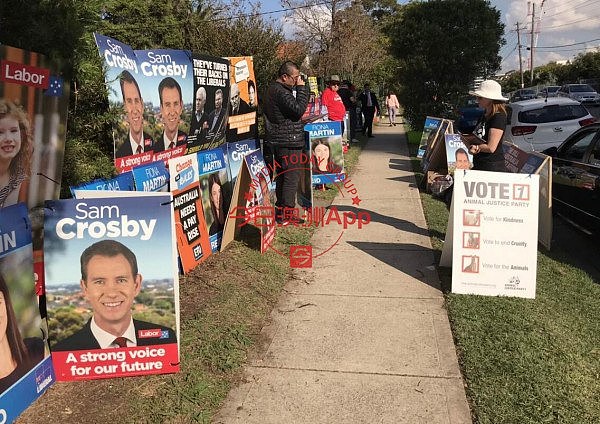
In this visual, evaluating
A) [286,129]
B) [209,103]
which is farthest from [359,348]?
[209,103]

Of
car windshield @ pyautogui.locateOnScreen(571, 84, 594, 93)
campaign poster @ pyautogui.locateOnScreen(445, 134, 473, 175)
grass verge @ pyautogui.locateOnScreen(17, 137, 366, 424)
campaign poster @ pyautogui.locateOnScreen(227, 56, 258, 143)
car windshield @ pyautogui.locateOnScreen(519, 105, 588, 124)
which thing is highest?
car windshield @ pyautogui.locateOnScreen(571, 84, 594, 93)

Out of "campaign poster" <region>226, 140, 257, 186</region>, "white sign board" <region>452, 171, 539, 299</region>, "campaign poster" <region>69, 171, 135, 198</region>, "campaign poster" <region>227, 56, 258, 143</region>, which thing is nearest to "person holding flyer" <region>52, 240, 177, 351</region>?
"campaign poster" <region>69, 171, 135, 198</region>

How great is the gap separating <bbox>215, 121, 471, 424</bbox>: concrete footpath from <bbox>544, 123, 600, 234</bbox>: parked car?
5.77 feet

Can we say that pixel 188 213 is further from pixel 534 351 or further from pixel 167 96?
pixel 534 351

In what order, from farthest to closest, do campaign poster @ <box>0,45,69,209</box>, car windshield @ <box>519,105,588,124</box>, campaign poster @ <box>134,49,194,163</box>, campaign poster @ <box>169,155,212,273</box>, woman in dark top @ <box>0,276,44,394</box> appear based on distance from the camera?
car windshield @ <box>519,105,588,124</box>
campaign poster @ <box>134,49,194,163</box>
campaign poster @ <box>169,155,212,273</box>
campaign poster @ <box>0,45,69,209</box>
woman in dark top @ <box>0,276,44,394</box>

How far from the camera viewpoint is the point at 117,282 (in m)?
3.27

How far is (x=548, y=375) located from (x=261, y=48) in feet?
35.1

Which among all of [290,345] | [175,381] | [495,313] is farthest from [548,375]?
[175,381]

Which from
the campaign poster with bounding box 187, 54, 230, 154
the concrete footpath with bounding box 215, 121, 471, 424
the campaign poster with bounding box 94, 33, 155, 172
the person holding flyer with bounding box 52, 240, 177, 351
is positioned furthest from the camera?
the campaign poster with bounding box 187, 54, 230, 154

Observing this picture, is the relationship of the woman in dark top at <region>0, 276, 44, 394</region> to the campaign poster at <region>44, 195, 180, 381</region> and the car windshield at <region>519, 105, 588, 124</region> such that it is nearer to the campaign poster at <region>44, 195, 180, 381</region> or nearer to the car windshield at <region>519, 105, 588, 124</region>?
the campaign poster at <region>44, 195, 180, 381</region>

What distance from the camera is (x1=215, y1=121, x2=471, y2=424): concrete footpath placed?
3133 millimetres

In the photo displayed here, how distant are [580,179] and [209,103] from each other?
4.51 m

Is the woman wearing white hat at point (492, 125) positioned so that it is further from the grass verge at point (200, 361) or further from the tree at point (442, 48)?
the tree at point (442, 48)

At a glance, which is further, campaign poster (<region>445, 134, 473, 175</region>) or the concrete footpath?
campaign poster (<region>445, 134, 473, 175</region>)
